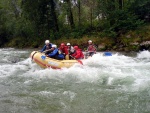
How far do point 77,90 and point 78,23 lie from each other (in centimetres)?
2001

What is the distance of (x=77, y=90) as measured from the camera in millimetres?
9039

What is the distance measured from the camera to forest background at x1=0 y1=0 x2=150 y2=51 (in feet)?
72.5

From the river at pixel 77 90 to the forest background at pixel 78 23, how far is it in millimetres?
9896

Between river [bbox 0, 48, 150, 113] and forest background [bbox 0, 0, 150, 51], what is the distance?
9.90 metres

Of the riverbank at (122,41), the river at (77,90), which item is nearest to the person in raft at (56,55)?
the river at (77,90)

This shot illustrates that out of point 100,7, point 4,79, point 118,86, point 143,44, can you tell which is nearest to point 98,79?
point 118,86

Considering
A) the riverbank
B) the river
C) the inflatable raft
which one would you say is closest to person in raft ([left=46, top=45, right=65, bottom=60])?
the inflatable raft

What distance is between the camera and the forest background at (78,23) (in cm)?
2209

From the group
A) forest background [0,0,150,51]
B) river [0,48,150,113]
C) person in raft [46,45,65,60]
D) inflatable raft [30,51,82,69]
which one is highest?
forest background [0,0,150,51]

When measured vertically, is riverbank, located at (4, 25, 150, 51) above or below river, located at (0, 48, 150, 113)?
above

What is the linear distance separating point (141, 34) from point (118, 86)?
13.0 m

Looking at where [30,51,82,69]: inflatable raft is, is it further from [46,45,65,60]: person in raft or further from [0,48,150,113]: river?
[46,45,65,60]: person in raft

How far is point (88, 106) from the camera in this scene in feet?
24.5

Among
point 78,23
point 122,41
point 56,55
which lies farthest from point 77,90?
point 78,23
